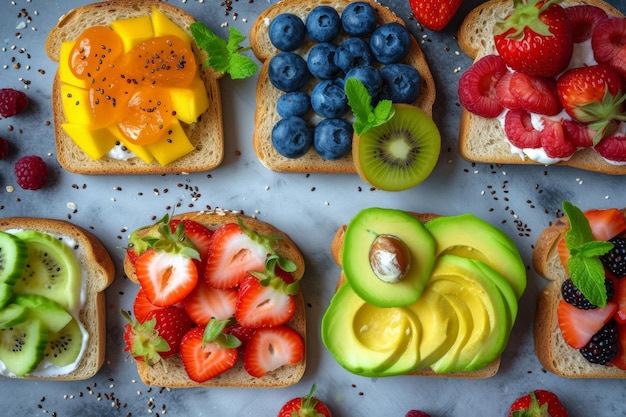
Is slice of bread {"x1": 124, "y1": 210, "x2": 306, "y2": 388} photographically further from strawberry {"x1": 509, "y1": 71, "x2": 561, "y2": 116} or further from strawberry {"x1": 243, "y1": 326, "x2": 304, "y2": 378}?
strawberry {"x1": 509, "y1": 71, "x2": 561, "y2": 116}

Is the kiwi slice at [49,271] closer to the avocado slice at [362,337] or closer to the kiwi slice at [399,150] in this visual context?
the avocado slice at [362,337]

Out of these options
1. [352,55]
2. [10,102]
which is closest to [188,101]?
[352,55]

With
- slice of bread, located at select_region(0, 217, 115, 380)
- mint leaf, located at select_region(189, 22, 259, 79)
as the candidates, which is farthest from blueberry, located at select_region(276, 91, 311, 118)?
slice of bread, located at select_region(0, 217, 115, 380)

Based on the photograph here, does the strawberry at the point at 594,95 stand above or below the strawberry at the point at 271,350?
above

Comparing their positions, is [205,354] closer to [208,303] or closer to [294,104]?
[208,303]

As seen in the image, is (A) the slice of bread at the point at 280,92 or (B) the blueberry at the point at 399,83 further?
(A) the slice of bread at the point at 280,92

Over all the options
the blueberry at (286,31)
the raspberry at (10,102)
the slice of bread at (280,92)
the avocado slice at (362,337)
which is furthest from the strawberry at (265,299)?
the raspberry at (10,102)
